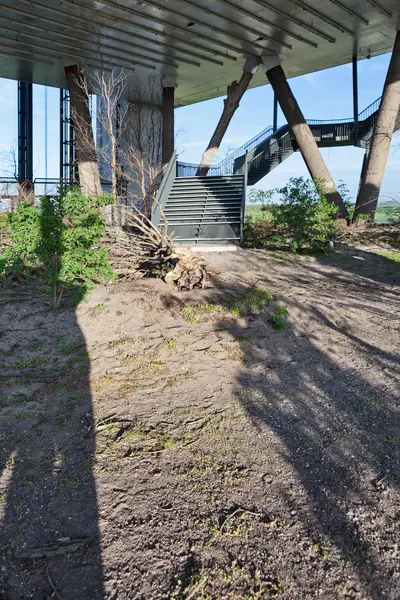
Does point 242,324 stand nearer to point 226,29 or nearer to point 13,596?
point 13,596

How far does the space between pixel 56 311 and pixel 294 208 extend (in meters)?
6.59

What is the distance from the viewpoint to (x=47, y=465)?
3201 millimetres

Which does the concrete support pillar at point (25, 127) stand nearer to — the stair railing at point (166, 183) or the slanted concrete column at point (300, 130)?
the stair railing at point (166, 183)

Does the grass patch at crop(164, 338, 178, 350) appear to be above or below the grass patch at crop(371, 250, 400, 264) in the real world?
below

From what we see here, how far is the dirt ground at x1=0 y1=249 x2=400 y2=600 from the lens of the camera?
2254mm

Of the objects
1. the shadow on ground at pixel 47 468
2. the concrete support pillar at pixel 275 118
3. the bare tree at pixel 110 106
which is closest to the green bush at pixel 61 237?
the shadow on ground at pixel 47 468

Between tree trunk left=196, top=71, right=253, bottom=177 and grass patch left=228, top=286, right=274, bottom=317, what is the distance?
14.0m

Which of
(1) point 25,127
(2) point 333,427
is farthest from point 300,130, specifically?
(1) point 25,127

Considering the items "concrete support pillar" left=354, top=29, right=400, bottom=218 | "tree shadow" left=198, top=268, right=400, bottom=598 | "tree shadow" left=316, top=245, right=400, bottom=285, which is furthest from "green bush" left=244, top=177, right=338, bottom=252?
"tree shadow" left=198, top=268, right=400, bottom=598

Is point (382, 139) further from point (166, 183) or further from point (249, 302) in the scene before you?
point (249, 302)

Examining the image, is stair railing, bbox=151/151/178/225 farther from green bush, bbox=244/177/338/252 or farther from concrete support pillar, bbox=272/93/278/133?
concrete support pillar, bbox=272/93/278/133

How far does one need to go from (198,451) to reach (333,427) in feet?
3.71

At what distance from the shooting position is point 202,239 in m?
12.0

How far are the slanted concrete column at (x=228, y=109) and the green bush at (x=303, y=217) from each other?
8681 mm
